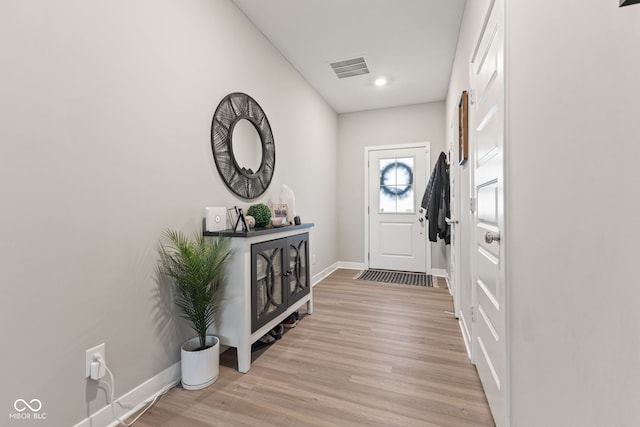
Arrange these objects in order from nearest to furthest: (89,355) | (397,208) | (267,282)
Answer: (89,355) → (267,282) → (397,208)

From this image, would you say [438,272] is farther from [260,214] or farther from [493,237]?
[493,237]

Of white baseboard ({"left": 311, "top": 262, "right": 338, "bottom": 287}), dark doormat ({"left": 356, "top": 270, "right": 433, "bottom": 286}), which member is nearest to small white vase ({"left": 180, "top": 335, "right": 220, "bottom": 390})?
white baseboard ({"left": 311, "top": 262, "right": 338, "bottom": 287})

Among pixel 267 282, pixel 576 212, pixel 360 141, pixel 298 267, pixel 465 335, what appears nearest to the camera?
pixel 576 212

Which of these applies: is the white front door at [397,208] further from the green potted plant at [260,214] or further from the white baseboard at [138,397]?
the white baseboard at [138,397]

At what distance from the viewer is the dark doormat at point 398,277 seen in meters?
3.94

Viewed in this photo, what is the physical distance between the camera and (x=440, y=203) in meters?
3.30

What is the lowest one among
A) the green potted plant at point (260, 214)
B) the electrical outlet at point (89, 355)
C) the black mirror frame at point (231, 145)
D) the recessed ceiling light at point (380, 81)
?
the electrical outlet at point (89, 355)

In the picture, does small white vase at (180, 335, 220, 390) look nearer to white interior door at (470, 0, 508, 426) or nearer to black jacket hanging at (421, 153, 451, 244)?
white interior door at (470, 0, 508, 426)

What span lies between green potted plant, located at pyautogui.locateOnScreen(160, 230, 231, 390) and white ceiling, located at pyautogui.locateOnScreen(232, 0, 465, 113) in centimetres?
195

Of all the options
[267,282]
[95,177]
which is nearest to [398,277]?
[267,282]

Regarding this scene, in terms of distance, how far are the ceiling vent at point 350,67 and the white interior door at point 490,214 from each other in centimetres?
159

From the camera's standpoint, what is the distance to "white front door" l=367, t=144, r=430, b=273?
4418 millimetres

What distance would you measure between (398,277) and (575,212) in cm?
369

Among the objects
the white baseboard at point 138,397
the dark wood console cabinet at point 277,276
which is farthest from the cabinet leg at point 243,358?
the white baseboard at point 138,397
